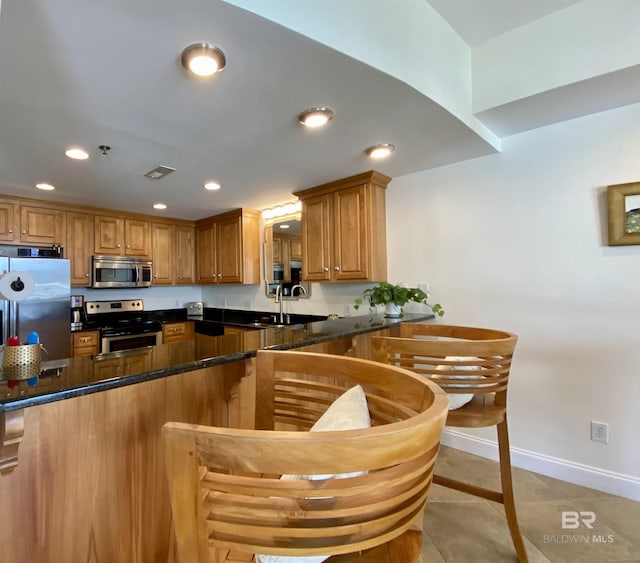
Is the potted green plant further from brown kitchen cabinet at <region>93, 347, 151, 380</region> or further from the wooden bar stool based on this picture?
brown kitchen cabinet at <region>93, 347, 151, 380</region>

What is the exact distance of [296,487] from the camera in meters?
0.57

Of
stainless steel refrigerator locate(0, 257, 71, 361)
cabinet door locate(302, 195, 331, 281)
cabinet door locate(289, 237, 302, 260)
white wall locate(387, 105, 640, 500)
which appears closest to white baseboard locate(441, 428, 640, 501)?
white wall locate(387, 105, 640, 500)

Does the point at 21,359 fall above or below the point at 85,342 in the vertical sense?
above

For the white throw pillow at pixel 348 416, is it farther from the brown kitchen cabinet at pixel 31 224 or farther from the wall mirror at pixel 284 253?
the brown kitchen cabinet at pixel 31 224

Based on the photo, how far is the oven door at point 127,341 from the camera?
371 centimetres

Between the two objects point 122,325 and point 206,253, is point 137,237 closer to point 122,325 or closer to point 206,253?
point 206,253

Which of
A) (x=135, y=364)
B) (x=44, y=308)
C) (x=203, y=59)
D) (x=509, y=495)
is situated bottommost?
(x=509, y=495)

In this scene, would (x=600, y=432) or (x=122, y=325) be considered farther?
(x=122, y=325)

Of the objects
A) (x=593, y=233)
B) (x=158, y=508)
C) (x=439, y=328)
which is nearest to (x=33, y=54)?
(x=158, y=508)

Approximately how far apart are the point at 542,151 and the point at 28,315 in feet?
14.7

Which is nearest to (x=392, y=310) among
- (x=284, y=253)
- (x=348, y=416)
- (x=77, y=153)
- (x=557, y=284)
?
(x=557, y=284)

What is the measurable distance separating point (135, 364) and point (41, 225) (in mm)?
3477

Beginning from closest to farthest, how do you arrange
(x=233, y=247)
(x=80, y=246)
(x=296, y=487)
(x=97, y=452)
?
1. (x=296, y=487)
2. (x=97, y=452)
3. (x=80, y=246)
4. (x=233, y=247)

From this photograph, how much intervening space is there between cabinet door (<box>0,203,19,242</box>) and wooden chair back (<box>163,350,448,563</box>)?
408 cm
